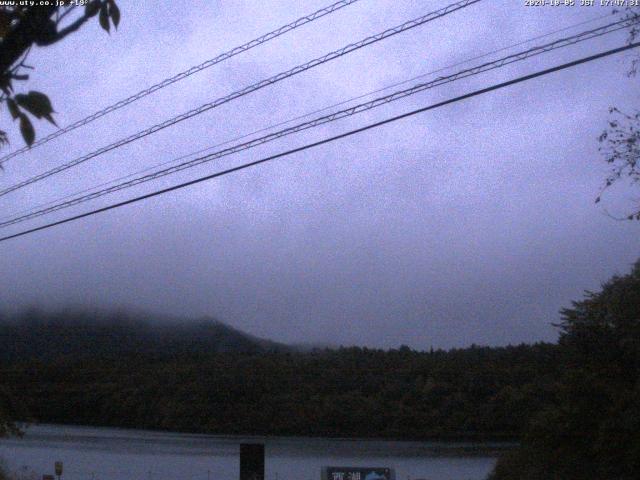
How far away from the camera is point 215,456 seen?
26.7 meters

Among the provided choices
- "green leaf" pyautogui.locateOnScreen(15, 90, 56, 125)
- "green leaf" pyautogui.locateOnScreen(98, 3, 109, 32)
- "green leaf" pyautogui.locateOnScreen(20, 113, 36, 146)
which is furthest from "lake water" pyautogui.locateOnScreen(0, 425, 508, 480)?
"green leaf" pyautogui.locateOnScreen(15, 90, 56, 125)

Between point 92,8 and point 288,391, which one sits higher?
point 288,391

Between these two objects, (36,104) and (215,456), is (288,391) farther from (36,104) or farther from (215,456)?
(36,104)

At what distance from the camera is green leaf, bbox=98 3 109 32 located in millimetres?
3789

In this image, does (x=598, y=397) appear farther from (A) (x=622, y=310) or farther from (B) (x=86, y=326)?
(B) (x=86, y=326)

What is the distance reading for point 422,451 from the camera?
84.4ft

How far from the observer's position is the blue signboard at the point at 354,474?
16.8 metres

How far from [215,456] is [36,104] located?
2481 centimetres

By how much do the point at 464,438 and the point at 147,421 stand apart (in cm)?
1176

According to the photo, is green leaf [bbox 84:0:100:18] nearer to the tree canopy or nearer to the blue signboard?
the tree canopy

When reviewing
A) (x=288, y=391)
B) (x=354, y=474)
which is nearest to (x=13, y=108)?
(x=354, y=474)

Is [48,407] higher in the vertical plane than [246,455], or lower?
higher

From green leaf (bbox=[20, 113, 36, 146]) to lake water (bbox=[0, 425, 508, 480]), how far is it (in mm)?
19446

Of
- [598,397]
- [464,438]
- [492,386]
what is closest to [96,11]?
[598,397]
